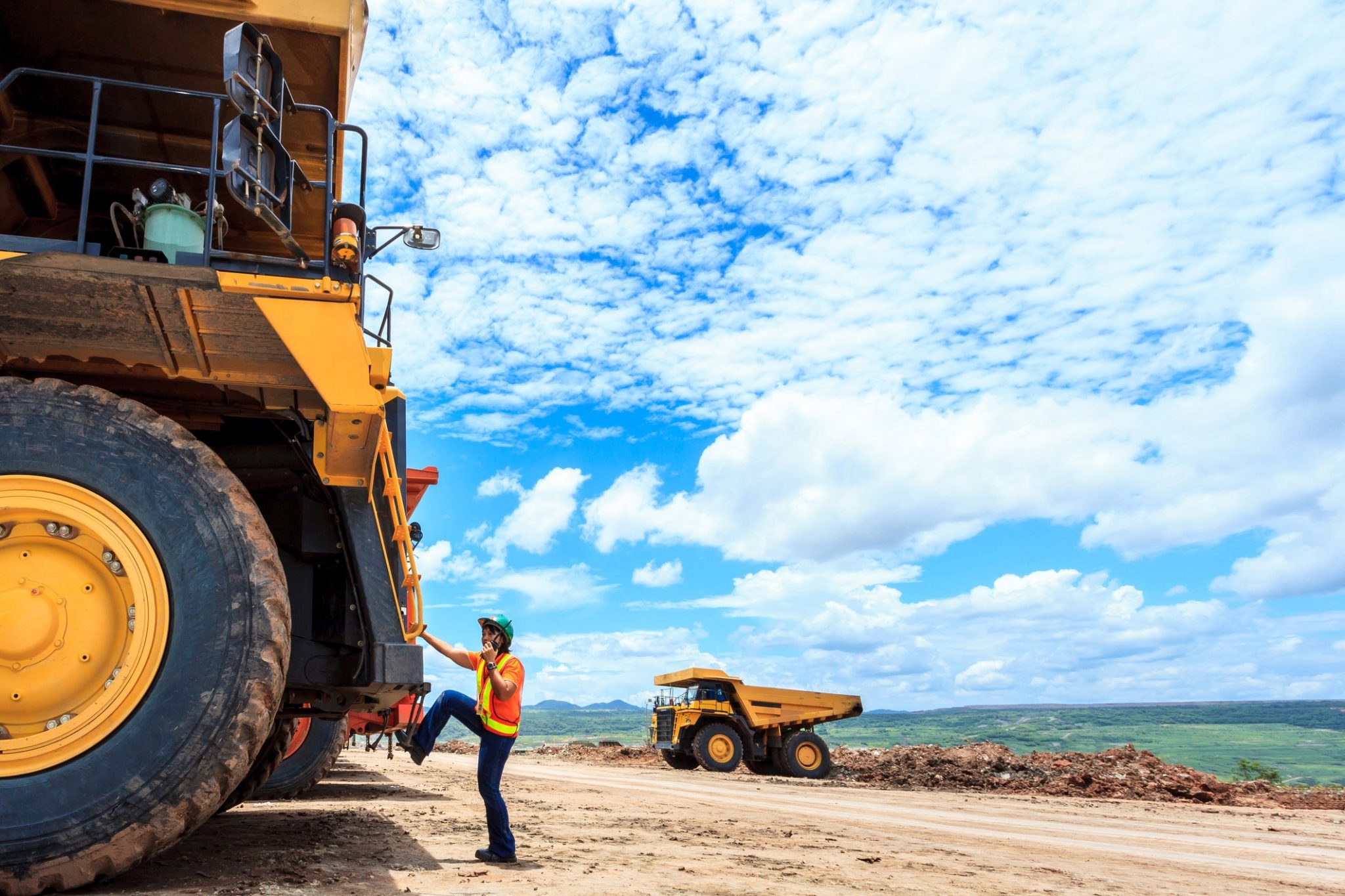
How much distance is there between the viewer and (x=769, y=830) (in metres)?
7.71

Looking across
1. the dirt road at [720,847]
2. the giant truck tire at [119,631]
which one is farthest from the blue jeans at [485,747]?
the giant truck tire at [119,631]

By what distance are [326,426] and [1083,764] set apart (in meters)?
19.9

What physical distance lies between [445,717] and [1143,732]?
9545 cm

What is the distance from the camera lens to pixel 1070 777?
17.5 meters

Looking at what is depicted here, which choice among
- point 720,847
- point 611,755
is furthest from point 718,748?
point 720,847

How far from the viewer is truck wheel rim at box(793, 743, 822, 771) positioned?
22.6 metres

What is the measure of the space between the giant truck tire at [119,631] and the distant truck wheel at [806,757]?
2065 centimetres

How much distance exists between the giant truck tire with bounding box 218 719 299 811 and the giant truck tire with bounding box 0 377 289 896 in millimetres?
2042

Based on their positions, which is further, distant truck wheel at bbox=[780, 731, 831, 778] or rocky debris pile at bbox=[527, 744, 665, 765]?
rocky debris pile at bbox=[527, 744, 665, 765]

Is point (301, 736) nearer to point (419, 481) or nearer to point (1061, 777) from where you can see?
point (419, 481)

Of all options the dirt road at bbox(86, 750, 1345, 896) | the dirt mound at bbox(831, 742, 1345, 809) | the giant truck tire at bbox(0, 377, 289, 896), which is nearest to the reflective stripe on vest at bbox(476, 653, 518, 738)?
the dirt road at bbox(86, 750, 1345, 896)

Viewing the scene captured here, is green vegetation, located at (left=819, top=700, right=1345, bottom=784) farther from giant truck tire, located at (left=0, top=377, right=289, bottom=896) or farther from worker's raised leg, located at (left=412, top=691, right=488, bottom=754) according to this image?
giant truck tire, located at (left=0, top=377, right=289, bottom=896)

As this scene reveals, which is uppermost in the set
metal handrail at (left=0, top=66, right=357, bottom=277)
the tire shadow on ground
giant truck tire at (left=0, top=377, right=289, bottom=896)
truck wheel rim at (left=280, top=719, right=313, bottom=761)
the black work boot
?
metal handrail at (left=0, top=66, right=357, bottom=277)

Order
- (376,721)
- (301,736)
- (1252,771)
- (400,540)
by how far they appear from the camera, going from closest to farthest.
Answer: (400,540)
(301,736)
(376,721)
(1252,771)
